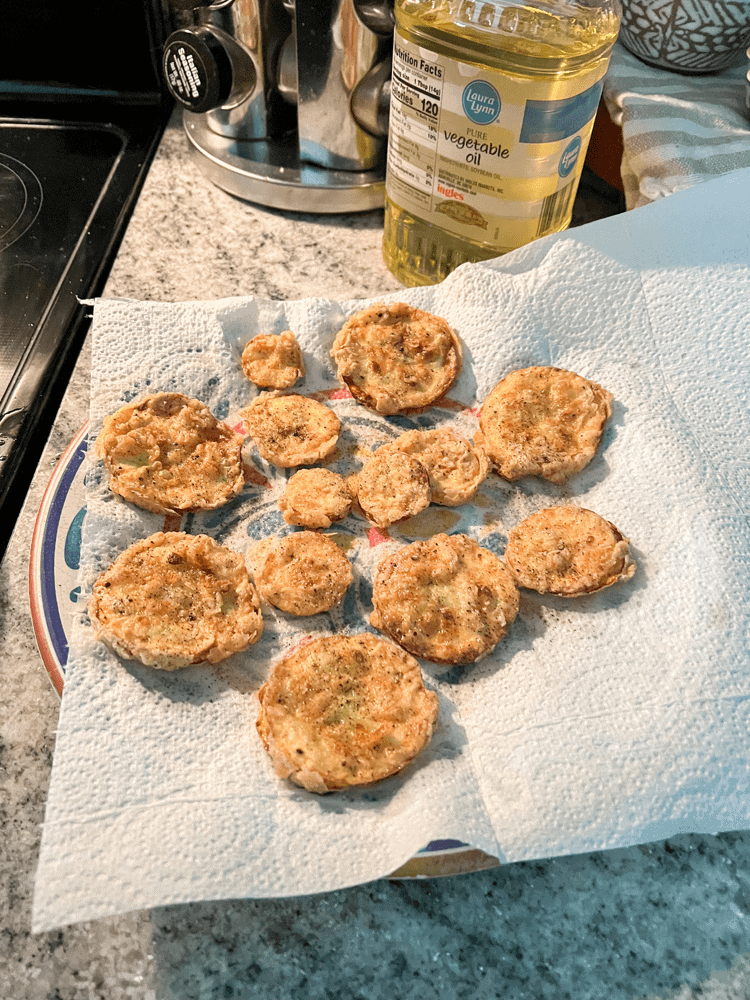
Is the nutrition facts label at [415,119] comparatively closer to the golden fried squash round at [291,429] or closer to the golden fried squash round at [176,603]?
the golden fried squash round at [291,429]

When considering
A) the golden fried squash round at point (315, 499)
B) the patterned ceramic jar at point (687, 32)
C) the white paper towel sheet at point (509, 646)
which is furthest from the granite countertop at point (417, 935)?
the patterned ceramic jar at point (687, 32)

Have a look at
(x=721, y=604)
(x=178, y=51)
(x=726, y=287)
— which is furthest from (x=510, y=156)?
(x=721, y=604)

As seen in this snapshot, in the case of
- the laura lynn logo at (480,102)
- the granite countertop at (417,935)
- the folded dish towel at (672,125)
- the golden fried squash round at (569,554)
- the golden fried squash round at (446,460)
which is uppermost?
the laura lynn logo at (480,102)

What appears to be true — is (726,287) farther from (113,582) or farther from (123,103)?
(123,103)

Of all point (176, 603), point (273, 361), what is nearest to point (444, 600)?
point (176, 603)

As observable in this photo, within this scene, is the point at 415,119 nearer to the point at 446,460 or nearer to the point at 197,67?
the point at 197,67

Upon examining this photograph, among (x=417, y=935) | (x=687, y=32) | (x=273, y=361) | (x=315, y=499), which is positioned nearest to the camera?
(x=417, y=935)
